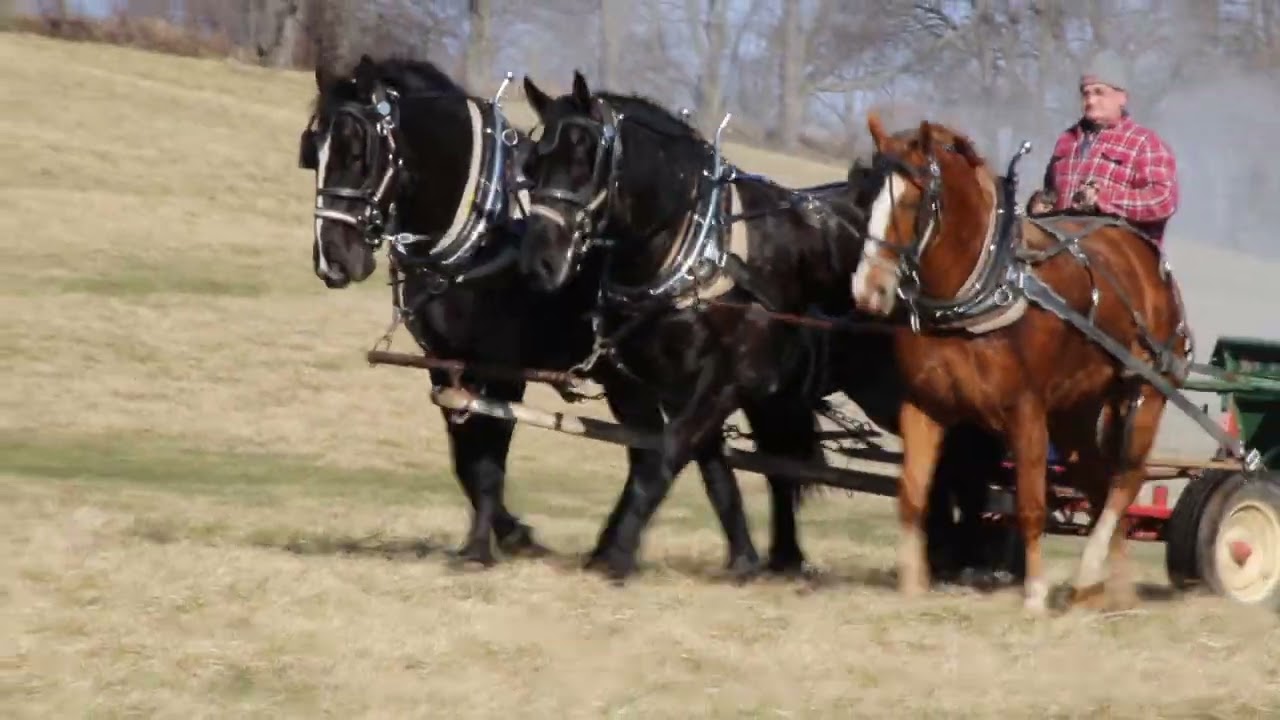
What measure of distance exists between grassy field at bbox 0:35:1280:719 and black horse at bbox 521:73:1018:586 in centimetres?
91

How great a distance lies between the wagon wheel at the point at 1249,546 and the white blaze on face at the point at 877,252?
2.33m

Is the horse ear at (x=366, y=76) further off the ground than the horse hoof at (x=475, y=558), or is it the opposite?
the horse ear at (x=366, y=76)

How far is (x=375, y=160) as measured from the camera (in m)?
9.78

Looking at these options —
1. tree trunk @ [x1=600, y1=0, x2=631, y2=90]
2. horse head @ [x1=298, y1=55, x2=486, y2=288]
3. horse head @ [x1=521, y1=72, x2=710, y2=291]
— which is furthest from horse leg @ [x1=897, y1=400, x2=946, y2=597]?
tree trunk @ [x1=600, y1=0, x2=631, y2=90]

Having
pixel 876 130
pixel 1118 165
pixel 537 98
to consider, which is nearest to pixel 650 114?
pixel 537 98

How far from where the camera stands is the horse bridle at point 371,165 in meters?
9.68

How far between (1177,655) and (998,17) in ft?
161

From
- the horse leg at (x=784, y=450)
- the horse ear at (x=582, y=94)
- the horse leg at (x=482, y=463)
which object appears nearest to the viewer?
the horse ear at (x=582, y=94)

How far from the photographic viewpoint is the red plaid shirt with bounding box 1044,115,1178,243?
10195 millimetres

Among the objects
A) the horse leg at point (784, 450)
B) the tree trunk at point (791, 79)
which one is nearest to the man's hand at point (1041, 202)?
the horse leg at point (784, 450)

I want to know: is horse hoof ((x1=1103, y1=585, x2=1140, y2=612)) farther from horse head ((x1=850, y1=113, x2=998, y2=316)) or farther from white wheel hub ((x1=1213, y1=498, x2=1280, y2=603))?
horse head ((x1=850, y1=113, x2=998, y2=316))

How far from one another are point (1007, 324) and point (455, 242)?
2440mm

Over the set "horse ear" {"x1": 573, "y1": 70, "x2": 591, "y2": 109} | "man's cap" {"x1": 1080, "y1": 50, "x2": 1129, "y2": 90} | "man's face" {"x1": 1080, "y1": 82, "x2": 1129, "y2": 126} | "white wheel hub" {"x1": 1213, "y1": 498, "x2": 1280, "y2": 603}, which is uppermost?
"man's cap" {"x1": 1080, "y1": 50, "x2": 1129, "y2": 90}

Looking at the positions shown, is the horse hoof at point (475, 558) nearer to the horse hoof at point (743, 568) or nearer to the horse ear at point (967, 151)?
the horse hoof at point (743, 568)
